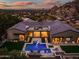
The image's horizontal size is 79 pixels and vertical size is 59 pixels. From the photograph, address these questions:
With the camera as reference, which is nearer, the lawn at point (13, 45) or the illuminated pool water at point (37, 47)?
the illuminated pool water at point (37, 47)

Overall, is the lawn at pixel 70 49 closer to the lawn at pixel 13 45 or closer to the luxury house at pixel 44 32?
the luxury house at pixel 44 32

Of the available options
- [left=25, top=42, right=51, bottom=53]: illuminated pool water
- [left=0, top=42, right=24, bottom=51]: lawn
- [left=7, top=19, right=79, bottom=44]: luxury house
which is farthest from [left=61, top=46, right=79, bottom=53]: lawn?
[left=0, top=42, right=24, bottom=51]: lawn

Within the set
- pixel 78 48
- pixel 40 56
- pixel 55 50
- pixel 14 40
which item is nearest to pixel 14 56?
pixel 40 56

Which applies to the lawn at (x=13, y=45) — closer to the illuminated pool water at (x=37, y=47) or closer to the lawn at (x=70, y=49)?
the illuminated pool water at (x=37, y=47)

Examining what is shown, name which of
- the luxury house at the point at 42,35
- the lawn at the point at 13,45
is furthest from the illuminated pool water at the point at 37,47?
the lawn at the point at 13,45

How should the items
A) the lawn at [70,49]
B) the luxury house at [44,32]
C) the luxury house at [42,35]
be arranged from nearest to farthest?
the lawn at [70,49]
the luxury house at [42,35]
the luxury house at [44,32]

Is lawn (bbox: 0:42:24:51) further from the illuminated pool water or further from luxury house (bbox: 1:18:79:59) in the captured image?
the illuminated pool water

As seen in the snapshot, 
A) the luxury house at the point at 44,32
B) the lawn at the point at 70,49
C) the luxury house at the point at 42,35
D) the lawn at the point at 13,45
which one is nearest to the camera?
the lawn at the point at 70,49

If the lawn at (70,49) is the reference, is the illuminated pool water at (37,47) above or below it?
above
